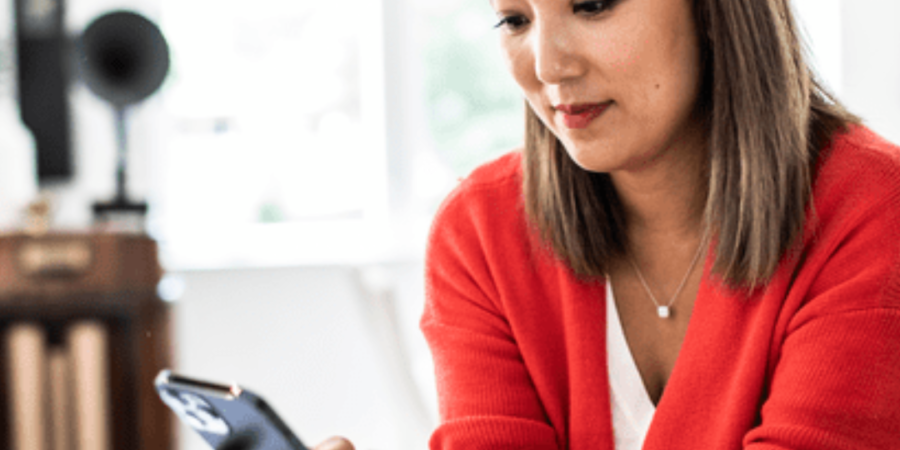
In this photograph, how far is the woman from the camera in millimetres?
832

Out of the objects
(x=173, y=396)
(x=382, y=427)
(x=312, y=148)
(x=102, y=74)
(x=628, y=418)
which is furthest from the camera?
(x=312, y=148)

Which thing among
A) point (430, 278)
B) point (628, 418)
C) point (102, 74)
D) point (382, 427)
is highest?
point (102, 74)

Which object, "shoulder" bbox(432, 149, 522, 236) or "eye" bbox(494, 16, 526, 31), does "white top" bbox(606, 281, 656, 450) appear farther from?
"eye" bbox(494, 16, 526, 31)

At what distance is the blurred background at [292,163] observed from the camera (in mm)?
2652

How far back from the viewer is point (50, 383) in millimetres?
2090

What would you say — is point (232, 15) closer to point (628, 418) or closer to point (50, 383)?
point (50, 383)

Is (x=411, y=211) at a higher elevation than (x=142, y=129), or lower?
lower

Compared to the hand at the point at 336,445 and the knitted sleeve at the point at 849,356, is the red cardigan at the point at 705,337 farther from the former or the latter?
the hand at the point at 336,445

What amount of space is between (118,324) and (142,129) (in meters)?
0.82

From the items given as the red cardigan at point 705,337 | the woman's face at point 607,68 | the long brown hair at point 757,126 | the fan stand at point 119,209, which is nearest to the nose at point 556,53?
the woman's face at point 607,68

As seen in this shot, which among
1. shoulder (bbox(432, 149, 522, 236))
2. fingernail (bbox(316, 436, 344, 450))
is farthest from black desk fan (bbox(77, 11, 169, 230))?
fingernail (bbox(316, 436, 344, 450))

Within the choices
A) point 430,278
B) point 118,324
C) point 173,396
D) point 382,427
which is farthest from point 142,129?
point 173,396

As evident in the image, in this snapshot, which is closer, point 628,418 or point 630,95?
point 630,95

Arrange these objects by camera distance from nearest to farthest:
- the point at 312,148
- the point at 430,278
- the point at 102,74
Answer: the point at 430,278 < the point at 102,74 < the point at 312,148
